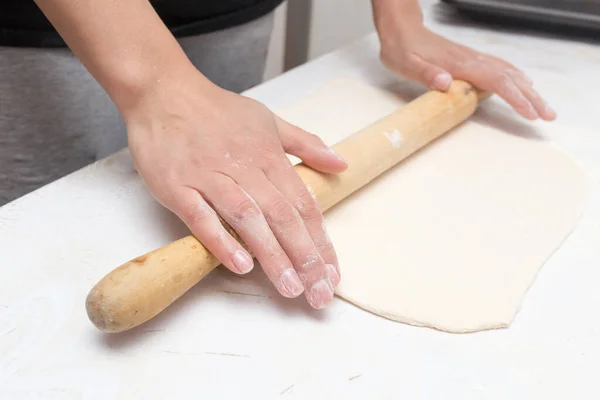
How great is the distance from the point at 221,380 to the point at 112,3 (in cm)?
45

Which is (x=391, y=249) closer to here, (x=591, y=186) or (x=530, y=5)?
(x=591, y=186)

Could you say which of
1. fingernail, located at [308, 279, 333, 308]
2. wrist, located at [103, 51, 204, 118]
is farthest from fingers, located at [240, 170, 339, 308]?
wrist, located at [103, 51, 204, 118]

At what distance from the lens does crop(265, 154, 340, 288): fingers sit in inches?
23.8

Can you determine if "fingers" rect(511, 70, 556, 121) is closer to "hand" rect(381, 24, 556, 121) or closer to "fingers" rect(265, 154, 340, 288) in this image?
"hand" rect(381, 24, 556, 121)

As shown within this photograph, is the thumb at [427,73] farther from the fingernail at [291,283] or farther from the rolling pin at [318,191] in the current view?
A: the fingernail at [291,283]

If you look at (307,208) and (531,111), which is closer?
(307,208)

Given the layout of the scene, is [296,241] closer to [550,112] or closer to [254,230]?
[254,230]

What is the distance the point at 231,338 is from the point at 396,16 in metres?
0.76

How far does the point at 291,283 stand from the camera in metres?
0.57

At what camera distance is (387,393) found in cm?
52

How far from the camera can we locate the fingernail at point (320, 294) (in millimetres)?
569

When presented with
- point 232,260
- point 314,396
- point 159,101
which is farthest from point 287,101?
point 314,396

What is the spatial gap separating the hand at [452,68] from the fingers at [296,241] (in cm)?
46

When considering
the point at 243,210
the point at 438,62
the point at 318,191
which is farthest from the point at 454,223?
the point at 438,62
